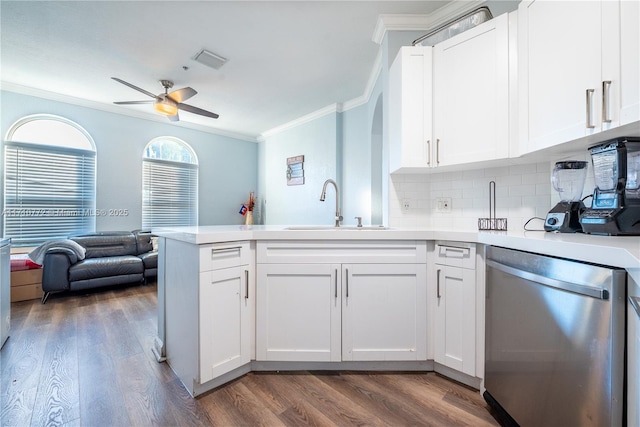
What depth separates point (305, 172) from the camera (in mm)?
4836

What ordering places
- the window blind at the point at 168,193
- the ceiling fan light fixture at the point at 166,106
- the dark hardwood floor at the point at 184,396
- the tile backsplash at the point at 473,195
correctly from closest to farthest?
the dark hardwood floor at the point at 184,396 → the tile backsplash at the point at 473,195 → the ceiling fan light fixture at the point at 166,106 → the window blind at the point at 168,193

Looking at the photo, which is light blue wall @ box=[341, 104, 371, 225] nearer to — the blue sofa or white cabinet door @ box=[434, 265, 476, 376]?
white cabinet door @ box=[434, 265, 476, 376]

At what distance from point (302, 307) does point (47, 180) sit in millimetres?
4488

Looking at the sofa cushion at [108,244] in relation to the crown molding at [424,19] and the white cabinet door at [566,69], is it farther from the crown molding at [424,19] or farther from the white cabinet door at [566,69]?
the white cabinet door at [566,69]

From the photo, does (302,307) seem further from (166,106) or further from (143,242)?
(143,242)

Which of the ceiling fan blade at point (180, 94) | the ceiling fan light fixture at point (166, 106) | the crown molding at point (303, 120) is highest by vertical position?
the crown molding at point (303, 120)

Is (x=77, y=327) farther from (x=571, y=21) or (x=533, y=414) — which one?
(x=571, y=21)

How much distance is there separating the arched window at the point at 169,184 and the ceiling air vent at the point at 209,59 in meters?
2.40

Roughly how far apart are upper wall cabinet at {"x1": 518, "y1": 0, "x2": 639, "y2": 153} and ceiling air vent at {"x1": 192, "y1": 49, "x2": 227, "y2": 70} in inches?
107

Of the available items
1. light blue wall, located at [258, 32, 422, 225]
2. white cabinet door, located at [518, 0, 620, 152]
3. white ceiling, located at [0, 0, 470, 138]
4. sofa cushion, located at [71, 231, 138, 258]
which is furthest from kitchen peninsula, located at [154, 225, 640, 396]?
sofa cushion, located at [71, 231, 138, 258]

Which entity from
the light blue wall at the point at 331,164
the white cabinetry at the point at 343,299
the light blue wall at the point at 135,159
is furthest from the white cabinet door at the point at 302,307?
the light blue wall at the point at 135,159

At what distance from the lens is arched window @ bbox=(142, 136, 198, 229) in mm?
4688

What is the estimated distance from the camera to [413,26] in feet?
7.48

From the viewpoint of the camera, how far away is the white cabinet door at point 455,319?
1.50 metres
